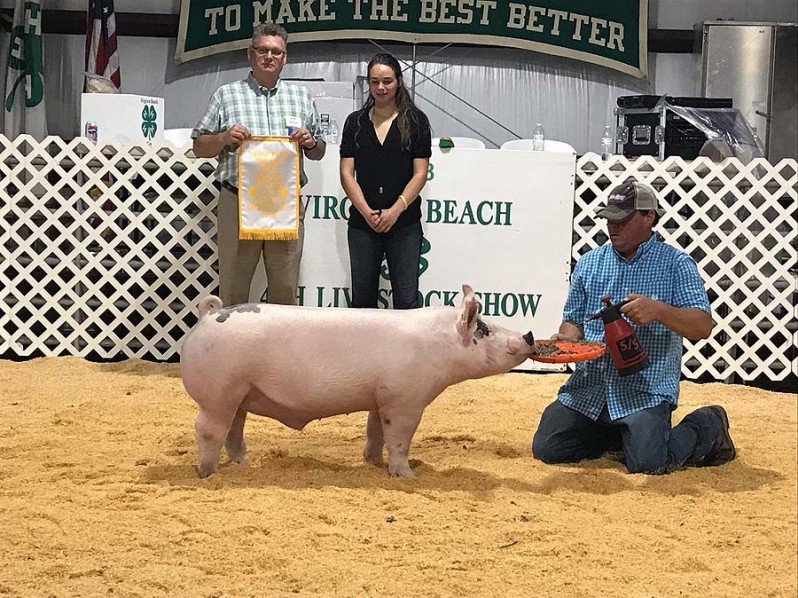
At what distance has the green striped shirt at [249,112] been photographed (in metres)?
5.10

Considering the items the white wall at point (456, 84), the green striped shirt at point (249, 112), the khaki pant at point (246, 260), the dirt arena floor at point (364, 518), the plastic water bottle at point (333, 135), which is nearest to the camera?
the dirt arena floor at point (364, 518)

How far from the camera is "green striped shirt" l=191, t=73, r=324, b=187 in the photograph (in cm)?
510

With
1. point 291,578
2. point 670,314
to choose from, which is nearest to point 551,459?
point 670,314

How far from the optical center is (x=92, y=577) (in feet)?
Answer: 8.70

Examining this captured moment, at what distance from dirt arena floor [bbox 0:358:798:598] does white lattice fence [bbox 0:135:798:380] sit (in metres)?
1.55

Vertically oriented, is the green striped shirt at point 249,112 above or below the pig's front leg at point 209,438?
above

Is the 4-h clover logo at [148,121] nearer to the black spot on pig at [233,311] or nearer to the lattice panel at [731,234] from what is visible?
the lattice panel at [731,234]

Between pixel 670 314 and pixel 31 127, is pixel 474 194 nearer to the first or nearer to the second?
pixel 670 314

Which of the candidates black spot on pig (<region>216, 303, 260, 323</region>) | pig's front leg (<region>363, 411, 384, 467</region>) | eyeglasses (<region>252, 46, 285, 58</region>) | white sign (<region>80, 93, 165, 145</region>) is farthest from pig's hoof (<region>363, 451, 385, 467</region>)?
white sign (<region>80, 93, 165, 145</region>)

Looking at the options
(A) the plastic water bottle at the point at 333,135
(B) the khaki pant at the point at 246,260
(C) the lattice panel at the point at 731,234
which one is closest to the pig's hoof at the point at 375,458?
(B) the khaki pant at the point at 246,260

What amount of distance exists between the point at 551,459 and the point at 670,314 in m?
0.77

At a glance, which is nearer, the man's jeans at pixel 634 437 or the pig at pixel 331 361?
the pig at pixel 331 361

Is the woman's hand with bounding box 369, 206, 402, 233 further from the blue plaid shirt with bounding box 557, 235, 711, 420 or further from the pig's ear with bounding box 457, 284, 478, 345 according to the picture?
the pig's ear with bounding box 457, 284, 478, 345

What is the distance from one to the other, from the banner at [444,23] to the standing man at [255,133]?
4.08 meters
